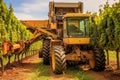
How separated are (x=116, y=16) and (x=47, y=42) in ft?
21.1

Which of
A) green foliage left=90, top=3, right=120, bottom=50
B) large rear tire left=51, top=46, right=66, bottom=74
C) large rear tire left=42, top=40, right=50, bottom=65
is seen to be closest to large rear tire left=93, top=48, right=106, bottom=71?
green foliage left=90, top=3, right=120, bottom=50

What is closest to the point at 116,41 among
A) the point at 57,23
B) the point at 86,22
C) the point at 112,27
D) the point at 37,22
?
the point at 112,27

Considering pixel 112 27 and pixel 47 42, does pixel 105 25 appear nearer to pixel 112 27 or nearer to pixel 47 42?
pixel 112 27

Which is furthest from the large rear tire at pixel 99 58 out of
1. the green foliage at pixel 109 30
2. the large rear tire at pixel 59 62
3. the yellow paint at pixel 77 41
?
the large rear tire at pixel 59 62

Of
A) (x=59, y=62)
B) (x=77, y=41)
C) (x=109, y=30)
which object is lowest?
(x=59, y=62)

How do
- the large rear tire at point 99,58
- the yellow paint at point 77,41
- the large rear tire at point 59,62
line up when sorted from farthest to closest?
the large rear tire at point 99,58
the yellow paint at point 77,41
the large rear tire at point 59,62

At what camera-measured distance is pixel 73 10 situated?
71.2ft

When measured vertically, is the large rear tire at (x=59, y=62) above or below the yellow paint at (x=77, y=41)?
below

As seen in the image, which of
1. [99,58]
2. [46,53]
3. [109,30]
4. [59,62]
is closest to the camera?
[59,62]

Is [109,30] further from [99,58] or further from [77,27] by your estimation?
[77,27]

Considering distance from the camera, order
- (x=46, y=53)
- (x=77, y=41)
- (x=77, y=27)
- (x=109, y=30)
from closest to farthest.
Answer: (x=109, y=30) < (x=77, y=41) < (x=77, y=27) < (x=46, y=53)

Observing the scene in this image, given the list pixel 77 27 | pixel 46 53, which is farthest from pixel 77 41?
pixel 46 53

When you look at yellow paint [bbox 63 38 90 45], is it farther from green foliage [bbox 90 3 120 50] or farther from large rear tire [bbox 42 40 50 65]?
large rear tire [bbox 42 40 50 65]

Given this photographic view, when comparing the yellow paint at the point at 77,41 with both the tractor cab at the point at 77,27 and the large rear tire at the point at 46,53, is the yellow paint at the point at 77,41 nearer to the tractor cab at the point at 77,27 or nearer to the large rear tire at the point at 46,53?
the tractor cab at the point at 77,27
